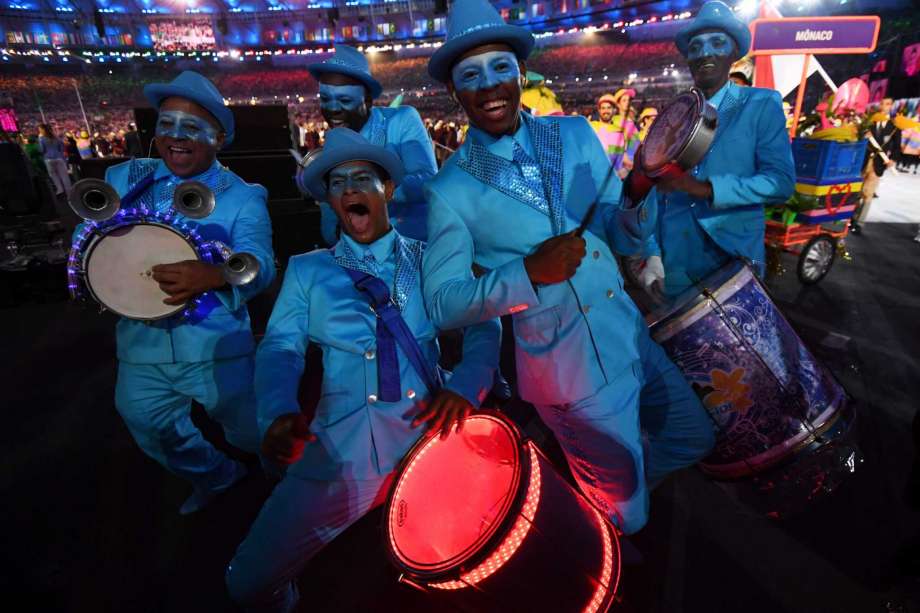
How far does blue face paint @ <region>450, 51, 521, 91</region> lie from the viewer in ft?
5.95

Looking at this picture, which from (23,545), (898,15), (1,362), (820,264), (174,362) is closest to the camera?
(174,362)

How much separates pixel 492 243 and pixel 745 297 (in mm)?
1257

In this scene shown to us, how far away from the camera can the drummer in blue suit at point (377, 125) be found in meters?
3.39

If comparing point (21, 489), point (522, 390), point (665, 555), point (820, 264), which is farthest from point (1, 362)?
point (820, 264)

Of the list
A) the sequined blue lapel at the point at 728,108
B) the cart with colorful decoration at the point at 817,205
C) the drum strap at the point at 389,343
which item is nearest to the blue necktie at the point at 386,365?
the drum strap at the point at 389,343

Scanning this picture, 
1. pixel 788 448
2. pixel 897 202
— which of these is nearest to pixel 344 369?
pixel 788 448

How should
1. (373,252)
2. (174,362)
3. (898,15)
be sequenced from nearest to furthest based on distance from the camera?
(373,252)
(174,362)
(898,15)

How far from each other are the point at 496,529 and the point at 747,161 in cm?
280

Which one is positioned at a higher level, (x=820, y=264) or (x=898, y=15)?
(x=898, y=15)

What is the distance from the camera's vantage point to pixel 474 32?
1.77 meters

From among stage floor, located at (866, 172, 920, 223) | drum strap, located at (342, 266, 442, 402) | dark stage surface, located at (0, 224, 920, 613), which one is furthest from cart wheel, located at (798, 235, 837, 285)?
drum strap, located at (342, 266, 442, 402)

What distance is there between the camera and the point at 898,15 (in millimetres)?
24875

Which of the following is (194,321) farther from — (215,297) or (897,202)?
(897,202)

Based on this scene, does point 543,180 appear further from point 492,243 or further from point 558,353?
point 558,353
